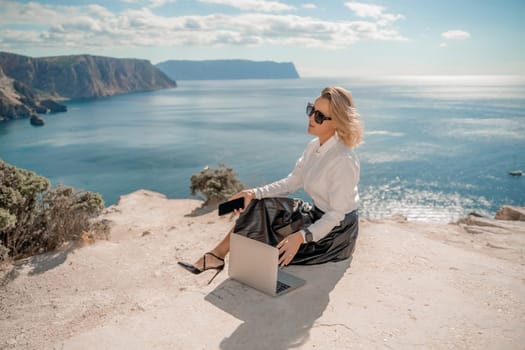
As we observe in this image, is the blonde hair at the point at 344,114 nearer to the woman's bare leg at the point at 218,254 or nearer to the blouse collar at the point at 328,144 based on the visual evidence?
the blouse collar at the point at 328,144

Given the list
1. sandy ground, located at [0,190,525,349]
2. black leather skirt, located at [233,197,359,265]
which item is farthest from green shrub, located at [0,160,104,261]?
black leather skirt, located at [233,197,359,265]

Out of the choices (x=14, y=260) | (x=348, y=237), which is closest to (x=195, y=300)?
(x=348, y=237)

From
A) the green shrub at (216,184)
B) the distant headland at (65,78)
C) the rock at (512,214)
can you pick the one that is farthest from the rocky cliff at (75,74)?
the rock at (512,214)

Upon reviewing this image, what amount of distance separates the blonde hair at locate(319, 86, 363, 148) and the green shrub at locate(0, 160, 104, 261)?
14.9ft

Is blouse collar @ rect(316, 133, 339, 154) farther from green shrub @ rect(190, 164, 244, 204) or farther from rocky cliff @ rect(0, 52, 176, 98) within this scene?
rocky cliff @ rect(0, 52, 176, 98)

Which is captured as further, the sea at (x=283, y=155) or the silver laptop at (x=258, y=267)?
the sea at (x=283, y=155)

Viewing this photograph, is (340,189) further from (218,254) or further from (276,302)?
(218,254)

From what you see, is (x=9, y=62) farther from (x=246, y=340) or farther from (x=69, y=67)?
(x=246, y=340)

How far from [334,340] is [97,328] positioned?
2073mm

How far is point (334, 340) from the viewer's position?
10.7 ft

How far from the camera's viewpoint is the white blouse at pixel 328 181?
3791 mm

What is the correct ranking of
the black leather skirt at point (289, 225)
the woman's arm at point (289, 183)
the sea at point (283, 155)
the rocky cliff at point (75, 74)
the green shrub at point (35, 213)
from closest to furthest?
the black leather skirt at point (289, 225) → the woman's arm at point (289, 183) → the green shrub at point (35, 213) → the sea at point (283, 155) → the rocky cliff at point (75, 74)

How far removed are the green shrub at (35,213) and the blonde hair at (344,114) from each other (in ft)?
14.9

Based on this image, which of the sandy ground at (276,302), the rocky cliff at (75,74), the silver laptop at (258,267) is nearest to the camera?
the sandy ground at (276,302)
